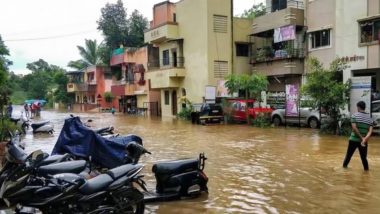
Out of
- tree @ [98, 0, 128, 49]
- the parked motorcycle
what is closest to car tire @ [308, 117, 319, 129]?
the parked motorcycle

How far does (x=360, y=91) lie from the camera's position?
1827cm

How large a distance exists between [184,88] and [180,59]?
8.29 feet

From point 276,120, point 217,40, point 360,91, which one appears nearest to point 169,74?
point 217,40

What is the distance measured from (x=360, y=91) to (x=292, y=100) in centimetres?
456

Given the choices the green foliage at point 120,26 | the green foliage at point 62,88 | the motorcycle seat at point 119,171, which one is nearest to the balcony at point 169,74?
the green foliage at point 120,26

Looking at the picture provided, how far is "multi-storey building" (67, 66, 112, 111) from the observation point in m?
56.8

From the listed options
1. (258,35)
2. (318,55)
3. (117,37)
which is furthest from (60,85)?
(318,55)

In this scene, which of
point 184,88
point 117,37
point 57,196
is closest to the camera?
point 57,196

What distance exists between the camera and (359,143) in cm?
976

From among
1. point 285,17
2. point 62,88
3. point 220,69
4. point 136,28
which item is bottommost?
point 62,88

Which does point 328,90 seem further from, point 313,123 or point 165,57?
point 165,57

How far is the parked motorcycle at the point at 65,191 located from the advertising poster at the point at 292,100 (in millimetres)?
17310

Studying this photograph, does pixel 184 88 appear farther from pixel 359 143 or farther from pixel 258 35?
pixel 359 143

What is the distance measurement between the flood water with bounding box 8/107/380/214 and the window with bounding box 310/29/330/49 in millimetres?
9909
